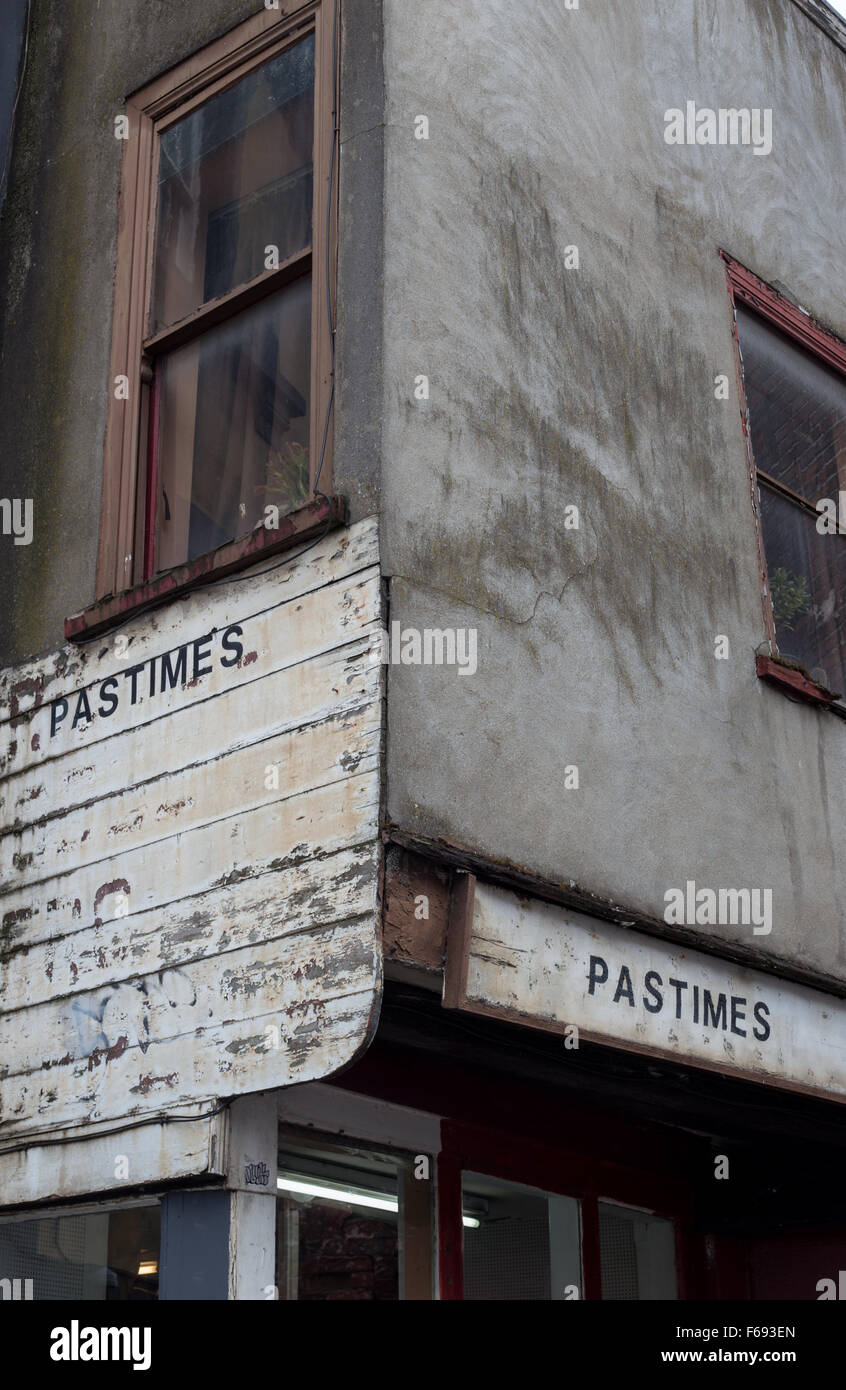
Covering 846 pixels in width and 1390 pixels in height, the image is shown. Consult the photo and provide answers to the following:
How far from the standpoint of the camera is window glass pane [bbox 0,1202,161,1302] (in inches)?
208

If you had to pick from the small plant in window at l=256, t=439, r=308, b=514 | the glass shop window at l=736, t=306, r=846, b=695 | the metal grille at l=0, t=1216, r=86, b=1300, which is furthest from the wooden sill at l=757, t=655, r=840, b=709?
the metal grille at l=0, t=1216, r=86, b=1300

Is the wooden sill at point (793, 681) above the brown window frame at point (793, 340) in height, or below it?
below

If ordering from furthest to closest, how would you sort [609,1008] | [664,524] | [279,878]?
[664,524] → [609,1008] → [279,878]

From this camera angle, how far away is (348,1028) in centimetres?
445

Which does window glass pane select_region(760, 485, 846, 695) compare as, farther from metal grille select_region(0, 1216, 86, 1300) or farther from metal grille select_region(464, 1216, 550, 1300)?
metal grille select_region(0, 1216, 86, 1300)

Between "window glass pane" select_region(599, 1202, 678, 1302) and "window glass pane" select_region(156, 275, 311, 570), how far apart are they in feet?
11.6

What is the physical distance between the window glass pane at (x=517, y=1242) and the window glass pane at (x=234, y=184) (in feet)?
12.5

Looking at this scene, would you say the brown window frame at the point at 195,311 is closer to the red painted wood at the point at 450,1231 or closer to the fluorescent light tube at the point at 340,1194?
the fluorescent light tube at the point at 340,1194

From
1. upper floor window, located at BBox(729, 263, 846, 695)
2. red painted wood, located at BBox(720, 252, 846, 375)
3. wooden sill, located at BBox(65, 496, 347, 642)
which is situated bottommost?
wooden sill, located at BBox(65, 496, 347, 642)

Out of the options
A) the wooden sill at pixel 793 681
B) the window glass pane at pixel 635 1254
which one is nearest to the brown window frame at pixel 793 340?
the wooden sill at pixel 793 681

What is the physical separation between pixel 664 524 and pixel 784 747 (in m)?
1.05

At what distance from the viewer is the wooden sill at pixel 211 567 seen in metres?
5.06

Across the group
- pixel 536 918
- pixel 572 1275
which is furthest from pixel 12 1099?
pixel 572 1275

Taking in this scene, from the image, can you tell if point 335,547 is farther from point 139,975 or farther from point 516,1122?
point 516,1122
